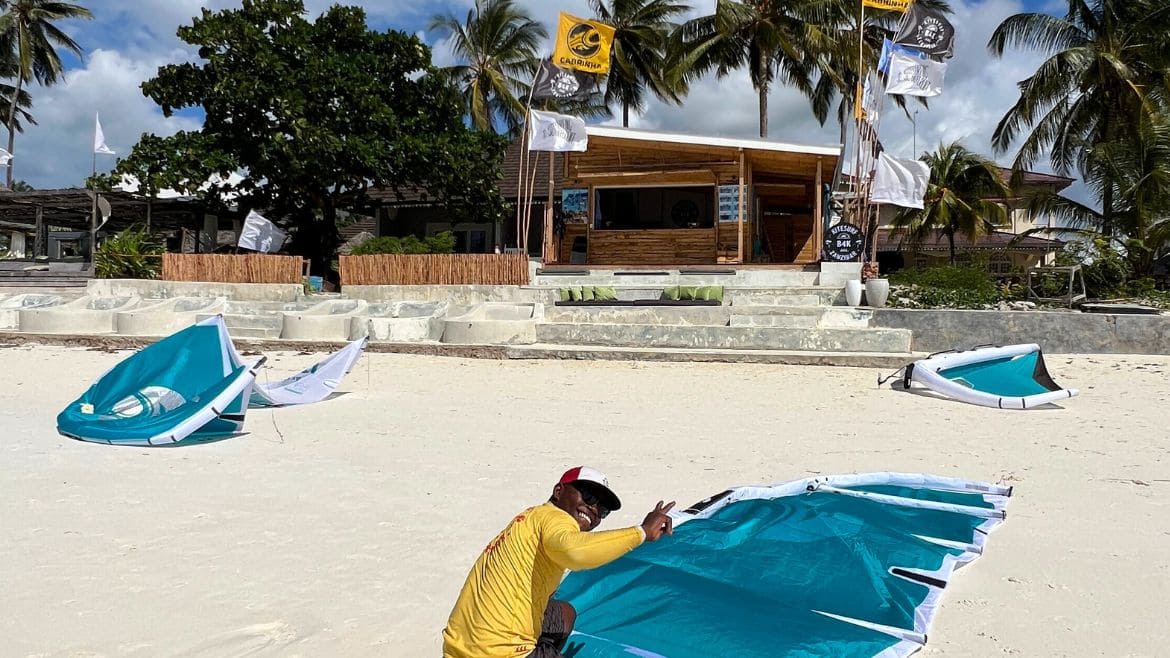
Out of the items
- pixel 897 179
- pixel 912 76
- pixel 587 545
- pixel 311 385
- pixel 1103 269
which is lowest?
pixel 311 385

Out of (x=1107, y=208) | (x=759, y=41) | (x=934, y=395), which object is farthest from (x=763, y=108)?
(x=934, y=395)

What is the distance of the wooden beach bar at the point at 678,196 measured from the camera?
19750 millimetres

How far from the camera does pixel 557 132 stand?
60.8 ft

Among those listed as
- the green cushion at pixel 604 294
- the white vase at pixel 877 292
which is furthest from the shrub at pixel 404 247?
the white vase at pixel 877 292

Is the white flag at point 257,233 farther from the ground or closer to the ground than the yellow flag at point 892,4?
closer to the ground

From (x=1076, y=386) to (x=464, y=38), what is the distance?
1058 inches

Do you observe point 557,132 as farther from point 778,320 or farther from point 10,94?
point 10,94

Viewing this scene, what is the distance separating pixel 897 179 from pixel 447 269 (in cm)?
994

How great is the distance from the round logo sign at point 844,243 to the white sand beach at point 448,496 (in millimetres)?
6997

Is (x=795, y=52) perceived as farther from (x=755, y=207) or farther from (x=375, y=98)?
(x=375, y=98)

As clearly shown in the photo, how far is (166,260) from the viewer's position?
1838 cm

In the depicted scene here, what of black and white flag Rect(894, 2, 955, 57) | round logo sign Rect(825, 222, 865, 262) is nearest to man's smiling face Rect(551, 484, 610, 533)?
round logo sign Rect(825, 222, 865, 262)

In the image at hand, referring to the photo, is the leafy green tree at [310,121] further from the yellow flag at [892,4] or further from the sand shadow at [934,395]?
the sand shadow at [934,395]

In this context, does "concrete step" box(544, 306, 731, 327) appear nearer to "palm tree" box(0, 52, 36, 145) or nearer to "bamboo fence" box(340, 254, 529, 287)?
"bamboo fence" box(340, 254, 529, 287)
